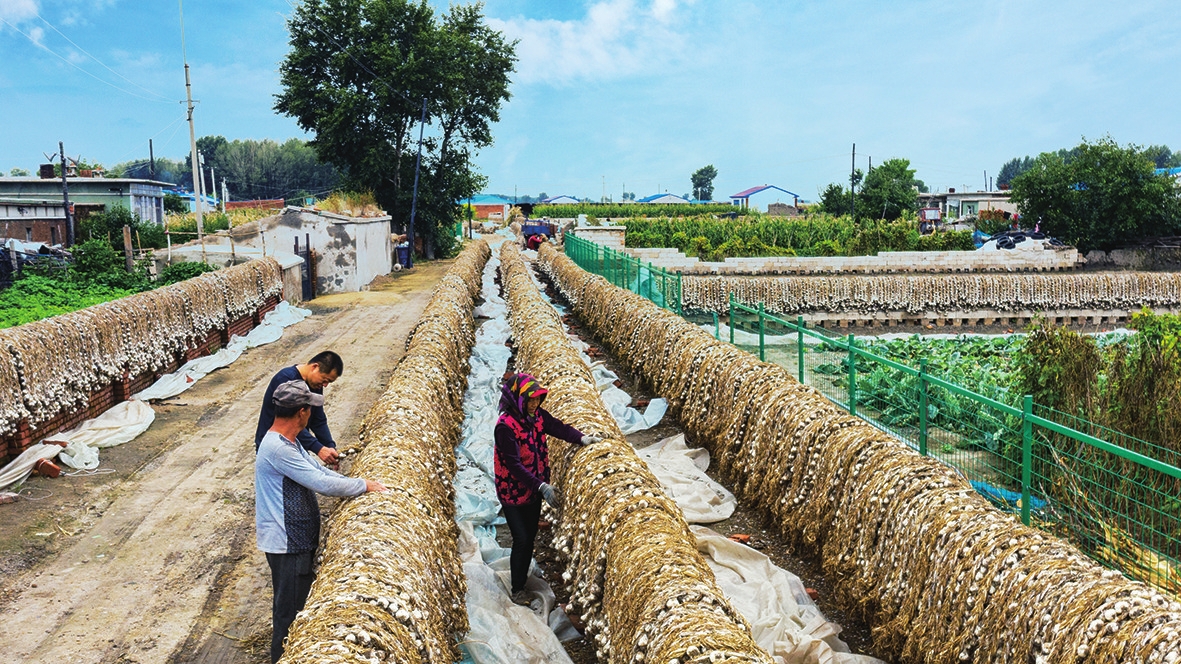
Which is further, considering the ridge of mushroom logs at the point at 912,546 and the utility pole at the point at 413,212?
the utility pole at the point at 413,212

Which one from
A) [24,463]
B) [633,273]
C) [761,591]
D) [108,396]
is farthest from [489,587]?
[633,273]

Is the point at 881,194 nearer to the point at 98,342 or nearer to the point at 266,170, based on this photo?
the point at 98,342

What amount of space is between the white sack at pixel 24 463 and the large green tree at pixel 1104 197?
32.2 meters

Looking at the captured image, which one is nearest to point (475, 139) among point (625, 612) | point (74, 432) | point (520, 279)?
point (520, 279)

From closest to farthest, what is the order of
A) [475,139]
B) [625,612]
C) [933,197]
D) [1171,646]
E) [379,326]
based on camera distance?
1. [1171,646]
2. [625,612]
3. [379,326]
4. [475,139]
5. [933,197]

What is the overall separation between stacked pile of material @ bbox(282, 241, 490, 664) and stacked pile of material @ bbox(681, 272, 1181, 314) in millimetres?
16298

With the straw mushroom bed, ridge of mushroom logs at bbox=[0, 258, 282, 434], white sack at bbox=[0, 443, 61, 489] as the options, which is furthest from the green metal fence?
ridge of mushroom logs at bbox=[0, 258, 282, 434]

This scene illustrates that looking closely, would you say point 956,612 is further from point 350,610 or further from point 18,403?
point 18,403

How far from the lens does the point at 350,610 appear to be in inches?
159

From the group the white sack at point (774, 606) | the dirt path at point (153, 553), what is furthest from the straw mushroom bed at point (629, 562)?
the dirt path at point (153, 553)

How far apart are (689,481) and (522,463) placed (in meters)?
2.73

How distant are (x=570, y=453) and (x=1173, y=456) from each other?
4.81 meters

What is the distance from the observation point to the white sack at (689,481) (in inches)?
316

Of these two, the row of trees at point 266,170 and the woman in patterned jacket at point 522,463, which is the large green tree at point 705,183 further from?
the woman in patterned jacket at point 522,463
